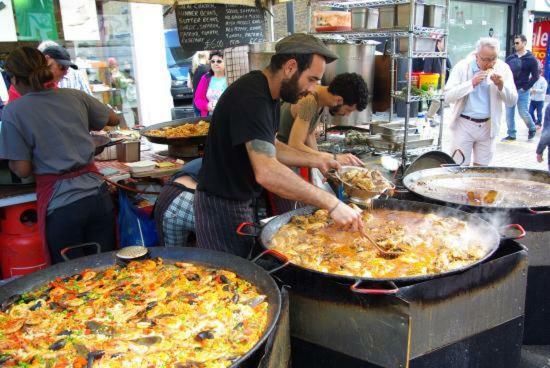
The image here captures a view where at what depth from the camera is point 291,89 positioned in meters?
2.84

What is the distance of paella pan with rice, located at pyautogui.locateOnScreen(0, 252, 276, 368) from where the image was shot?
181cm

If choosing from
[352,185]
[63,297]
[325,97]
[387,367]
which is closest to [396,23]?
[325,97]

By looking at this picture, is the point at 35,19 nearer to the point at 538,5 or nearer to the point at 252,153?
the point at 252,153

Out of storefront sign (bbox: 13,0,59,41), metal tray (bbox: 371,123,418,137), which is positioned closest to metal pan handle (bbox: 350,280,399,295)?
metal tray (bbox: 371,123,418,137)

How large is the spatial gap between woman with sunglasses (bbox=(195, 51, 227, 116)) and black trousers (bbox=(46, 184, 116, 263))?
4.00m

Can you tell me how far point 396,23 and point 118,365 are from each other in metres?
4.98

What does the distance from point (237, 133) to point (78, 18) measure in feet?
10.3

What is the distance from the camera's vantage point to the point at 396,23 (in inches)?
217

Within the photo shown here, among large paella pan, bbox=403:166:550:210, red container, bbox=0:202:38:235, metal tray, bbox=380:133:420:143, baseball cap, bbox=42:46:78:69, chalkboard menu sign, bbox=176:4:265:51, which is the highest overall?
chalkboard menu sign, bbox=176:4:265:51

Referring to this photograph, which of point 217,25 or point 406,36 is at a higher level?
point 217,25

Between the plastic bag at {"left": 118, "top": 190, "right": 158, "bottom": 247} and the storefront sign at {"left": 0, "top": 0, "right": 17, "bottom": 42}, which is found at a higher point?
the storefront sign at {"left": 0, "top": 0, "right": 17, "bottom": 42}

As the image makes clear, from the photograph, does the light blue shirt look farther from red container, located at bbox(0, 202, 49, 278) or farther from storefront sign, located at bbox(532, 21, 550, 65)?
storefront sign, located at bbox(532, 21, 550, 65)

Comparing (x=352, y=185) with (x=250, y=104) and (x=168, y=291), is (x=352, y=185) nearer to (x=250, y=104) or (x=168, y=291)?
(x=250, y=104)

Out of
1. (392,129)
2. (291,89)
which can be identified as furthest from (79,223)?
(392,129)
